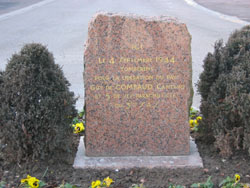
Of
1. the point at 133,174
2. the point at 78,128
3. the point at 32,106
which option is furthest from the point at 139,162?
the point at 32,106

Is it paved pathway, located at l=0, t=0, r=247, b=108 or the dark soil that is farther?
paved pathway, located at l=0, t=0, r=247, b=108

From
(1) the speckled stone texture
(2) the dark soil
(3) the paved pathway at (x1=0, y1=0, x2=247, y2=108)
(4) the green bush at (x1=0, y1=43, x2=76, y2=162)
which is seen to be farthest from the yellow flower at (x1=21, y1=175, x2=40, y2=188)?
(3) the paved pathway at (x1=0, y1=0, x2=247, y2=108)

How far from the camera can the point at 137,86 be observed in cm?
417

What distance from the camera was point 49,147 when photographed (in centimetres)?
391

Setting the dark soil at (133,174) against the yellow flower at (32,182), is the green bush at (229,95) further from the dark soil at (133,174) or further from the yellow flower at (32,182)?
the yellow flower at (32,182)

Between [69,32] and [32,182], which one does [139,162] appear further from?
[69,32]

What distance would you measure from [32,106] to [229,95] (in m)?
2.01

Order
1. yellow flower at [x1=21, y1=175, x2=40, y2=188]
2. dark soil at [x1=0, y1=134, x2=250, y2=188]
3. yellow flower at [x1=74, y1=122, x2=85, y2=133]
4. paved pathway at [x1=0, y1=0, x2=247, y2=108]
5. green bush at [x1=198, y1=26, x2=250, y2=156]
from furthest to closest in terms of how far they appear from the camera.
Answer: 1. paved pathway at [x1=0, y1=0, x2=247, y2=108]
2. yellow flower at [x1=74, y1=122, x2=85, y2=133]
3. green bush at [x1=198, y1=26, x2=250, y2=156]
4. dark soil at [x1=0, y1=134, x2=250, y2=188]
5. yellow flower at [x1=21, y1=175, x2=40, y2=188]

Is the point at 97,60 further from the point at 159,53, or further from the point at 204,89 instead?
the point at 204,89

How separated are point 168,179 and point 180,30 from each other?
1532mm

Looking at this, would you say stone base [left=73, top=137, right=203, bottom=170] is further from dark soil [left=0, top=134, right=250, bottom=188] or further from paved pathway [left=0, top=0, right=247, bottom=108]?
paved pathway [left=0, top=0, right=247, bottom=108]

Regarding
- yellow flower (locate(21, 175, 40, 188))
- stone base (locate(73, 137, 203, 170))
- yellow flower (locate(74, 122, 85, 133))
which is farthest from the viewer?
yellow flower (locate(74, 122, 85, 133))

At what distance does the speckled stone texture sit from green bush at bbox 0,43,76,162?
0.38 m

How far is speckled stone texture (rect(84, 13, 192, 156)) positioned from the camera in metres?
4.04
